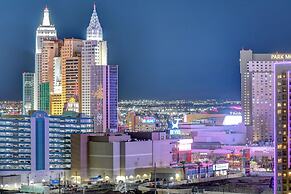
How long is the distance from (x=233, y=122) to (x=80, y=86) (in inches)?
433

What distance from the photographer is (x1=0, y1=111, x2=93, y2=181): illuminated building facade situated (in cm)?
3988

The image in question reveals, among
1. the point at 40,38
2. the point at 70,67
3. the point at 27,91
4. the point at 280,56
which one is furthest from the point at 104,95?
the point at 280,56

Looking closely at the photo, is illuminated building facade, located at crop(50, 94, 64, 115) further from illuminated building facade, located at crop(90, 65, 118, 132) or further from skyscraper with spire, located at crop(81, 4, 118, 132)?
illuminated building facade, located at crop(90, 65, 118, 132)

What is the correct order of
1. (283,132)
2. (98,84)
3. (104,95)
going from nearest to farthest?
1. (283,132)
2. (104,95)
3. (98,84)

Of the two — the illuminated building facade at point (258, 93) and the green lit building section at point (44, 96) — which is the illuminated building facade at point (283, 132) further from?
the green lit building section at point (44, 96)

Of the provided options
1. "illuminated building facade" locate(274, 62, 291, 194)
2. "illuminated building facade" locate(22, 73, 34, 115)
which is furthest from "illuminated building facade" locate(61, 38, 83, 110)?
"illuminated building facade" locate(274, 62, 291, 194)

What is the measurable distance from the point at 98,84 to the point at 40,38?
8200 mm

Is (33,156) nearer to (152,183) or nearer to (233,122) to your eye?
(152,183)

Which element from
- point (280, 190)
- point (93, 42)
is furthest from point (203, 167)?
point (93, 42)

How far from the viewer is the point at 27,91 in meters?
64.8

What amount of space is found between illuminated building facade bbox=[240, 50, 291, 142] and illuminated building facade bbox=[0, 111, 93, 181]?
22465mm

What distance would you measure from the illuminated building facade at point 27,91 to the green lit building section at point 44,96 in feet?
9.49

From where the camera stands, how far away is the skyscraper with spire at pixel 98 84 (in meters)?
54.8

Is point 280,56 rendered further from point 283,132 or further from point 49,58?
point 283,132
